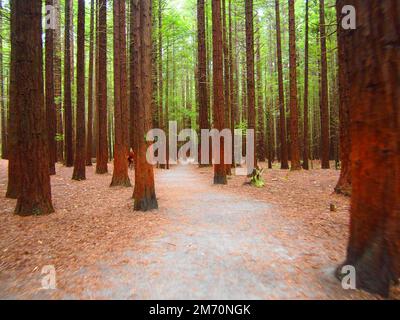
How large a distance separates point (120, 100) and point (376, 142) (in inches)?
405

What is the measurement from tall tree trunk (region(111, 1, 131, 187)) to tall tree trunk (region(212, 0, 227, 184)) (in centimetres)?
365

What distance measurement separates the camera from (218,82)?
12.2 metres

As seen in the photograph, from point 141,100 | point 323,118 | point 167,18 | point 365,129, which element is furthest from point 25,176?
point 167,18

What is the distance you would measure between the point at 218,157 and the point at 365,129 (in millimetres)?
9080

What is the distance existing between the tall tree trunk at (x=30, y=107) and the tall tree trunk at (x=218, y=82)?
6.95 metres

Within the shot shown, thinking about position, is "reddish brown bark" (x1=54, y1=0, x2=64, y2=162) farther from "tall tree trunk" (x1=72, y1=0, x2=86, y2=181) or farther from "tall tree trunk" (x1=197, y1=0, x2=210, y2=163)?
"tall tree trunk" (x1=197, y1=0, x2=210, y2=163)

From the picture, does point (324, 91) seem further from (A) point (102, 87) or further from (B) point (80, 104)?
(B) point (80, 104)

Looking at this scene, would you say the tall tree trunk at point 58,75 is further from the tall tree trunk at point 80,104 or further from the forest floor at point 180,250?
the forest floor at point 180,250

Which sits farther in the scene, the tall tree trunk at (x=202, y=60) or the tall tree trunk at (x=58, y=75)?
the tall tree trunk at (x=58, y=75)

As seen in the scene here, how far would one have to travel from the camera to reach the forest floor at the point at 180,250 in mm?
3478

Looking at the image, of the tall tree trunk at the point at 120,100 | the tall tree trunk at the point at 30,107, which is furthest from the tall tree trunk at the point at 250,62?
the tall tree trunk at the point at 30,107

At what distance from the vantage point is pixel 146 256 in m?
4.50

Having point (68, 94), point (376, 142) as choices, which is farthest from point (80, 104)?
point (376, 142)

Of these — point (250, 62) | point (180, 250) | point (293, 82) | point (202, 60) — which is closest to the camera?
point (180, 250)
